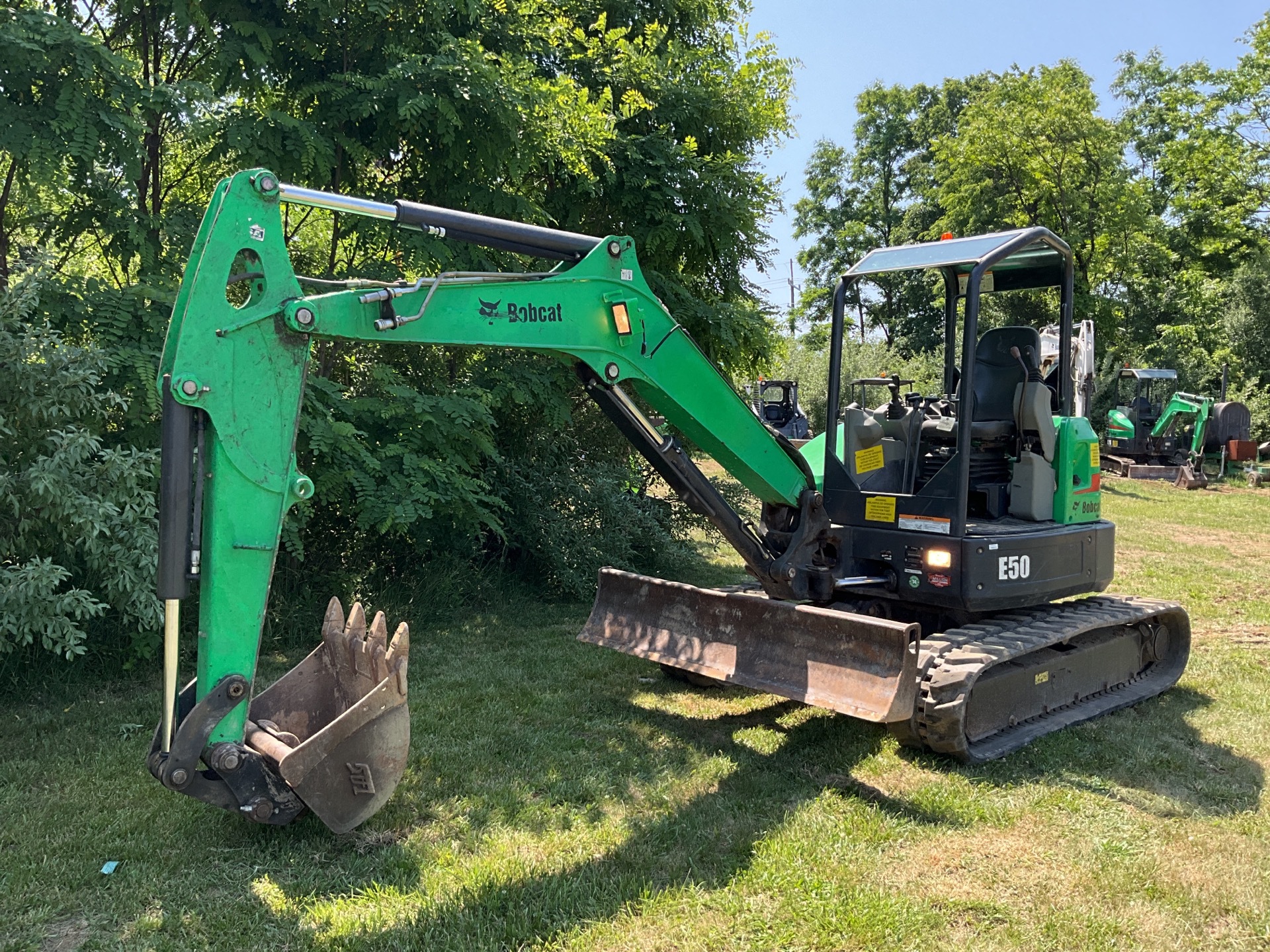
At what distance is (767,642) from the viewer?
18.5 ft

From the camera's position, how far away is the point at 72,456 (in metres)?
5.29

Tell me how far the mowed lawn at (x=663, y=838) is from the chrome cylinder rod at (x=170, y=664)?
2.21 ft

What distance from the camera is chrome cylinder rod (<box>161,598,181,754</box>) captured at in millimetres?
3578

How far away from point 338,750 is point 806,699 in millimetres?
2451

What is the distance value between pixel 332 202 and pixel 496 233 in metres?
0.79

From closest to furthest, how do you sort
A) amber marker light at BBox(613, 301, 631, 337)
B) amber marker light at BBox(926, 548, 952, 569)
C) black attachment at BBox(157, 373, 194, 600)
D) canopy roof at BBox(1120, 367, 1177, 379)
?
black attachment at BBox(157, 373, 194, 600) → amber marker light at BBox(613, 301, 631, 337) → amber marker light at BBox(926, 548, 952, 569) → canopy roof at BBox(1120, 367, 1177, 379)

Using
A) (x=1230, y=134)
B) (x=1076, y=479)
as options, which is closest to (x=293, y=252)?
(x=1076, y=479)

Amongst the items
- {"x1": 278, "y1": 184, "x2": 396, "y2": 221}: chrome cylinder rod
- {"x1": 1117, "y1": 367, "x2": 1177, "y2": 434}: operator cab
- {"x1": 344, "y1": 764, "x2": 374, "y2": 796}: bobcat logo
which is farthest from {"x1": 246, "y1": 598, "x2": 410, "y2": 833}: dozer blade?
{"x1": 1117, "y1": 367, "x2": 1177, "y2": 434}: operator cab

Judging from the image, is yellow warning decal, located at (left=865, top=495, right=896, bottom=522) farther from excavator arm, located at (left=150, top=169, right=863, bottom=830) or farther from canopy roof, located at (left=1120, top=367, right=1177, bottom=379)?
canopy roof, located at (left=1120, top=367, right=1177, bottom=379)

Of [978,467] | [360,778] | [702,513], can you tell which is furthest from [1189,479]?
[360,778]

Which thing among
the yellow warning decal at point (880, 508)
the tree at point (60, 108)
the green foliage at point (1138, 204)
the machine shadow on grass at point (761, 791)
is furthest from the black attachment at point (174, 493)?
the green foliage at point (1138, 204)

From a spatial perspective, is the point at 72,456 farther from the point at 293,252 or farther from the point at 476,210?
the point at 476,210

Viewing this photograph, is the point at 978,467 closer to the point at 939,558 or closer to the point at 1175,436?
the point at 939,558

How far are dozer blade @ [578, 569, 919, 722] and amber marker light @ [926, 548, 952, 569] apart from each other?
0.58 metres
